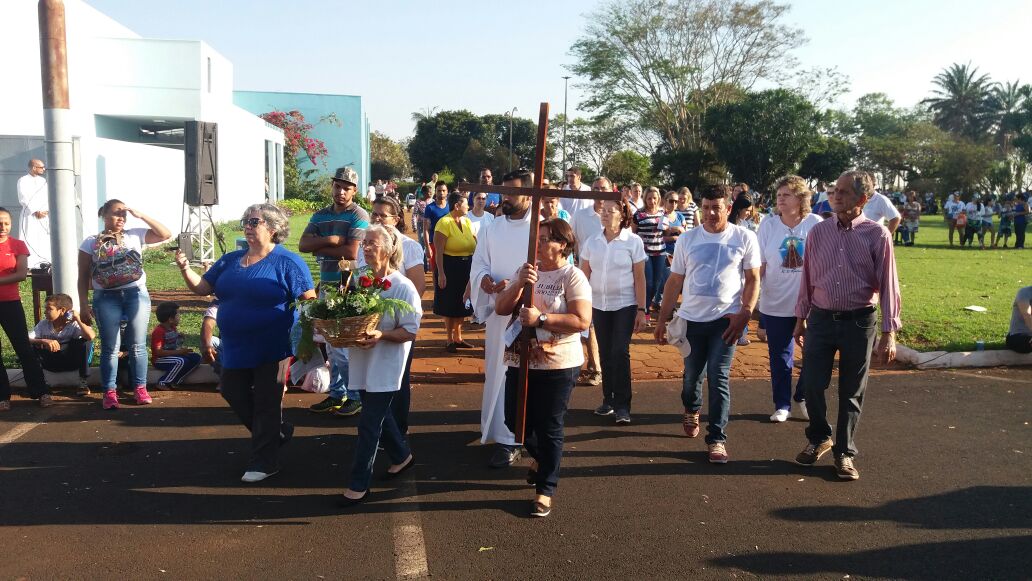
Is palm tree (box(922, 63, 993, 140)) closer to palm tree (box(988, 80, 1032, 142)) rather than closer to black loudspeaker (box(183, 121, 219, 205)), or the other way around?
palm tree (box(988, 80, 1032, 142))

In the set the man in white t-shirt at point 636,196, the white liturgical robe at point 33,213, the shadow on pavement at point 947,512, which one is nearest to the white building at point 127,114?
the white liturgical robe at point 33,213

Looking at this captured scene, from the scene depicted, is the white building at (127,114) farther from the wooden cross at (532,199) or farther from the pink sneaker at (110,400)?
the wooden cross at (532,199)

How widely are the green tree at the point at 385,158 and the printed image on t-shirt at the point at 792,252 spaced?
6729cm

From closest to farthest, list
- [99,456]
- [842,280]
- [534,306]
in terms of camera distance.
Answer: [534,306], [842,280], [99,456]

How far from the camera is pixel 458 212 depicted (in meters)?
9.36

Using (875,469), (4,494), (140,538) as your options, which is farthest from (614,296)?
(4,494)

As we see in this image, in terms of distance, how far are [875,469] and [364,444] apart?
3.45 metres

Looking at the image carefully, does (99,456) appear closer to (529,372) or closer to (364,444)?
(364,444)

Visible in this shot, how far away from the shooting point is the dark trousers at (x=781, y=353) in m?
6.50

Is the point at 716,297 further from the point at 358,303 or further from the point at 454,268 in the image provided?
the point at 454,268

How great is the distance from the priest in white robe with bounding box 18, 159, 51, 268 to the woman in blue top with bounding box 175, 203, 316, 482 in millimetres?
9775

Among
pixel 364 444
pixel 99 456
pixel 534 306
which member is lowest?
pixel 99 456

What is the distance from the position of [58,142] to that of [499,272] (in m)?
5.05

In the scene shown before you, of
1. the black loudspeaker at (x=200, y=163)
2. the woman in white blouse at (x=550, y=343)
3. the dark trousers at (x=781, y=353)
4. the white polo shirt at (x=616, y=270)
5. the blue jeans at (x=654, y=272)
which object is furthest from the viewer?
the black loudspeaker at (x=200, y=163)
